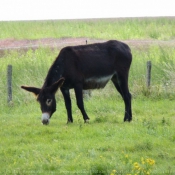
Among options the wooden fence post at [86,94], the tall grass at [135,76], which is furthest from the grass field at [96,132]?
the wooden fence post at [86,94]

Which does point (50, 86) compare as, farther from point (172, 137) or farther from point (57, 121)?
point (172, 137)

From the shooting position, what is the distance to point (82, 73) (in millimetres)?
15016

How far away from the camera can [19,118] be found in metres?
16.1

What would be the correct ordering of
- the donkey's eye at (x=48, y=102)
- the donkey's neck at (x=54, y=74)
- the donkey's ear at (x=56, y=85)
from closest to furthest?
the donkey's ear at (x=56, y=85)
the donkey's eye at (x=48, y=102)
the donkey's neck at (x=54, y=74)

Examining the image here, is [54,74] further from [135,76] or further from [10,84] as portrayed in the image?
[135,76]

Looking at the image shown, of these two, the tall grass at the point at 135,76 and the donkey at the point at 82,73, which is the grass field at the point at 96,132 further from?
the donkey at the point at 82,73

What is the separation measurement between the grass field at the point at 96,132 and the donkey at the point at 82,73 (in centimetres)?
57

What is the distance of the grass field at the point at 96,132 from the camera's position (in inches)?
379

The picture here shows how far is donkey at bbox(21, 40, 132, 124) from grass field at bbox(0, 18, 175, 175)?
57cm

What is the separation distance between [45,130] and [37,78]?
7837 millimetres

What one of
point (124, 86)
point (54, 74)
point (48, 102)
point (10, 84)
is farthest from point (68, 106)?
point (10, 84)

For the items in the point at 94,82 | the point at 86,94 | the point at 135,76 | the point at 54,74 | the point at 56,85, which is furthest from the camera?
the point at 135,76

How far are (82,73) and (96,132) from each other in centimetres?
268

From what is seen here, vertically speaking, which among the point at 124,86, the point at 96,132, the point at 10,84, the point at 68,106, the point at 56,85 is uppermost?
the point at 56,85
